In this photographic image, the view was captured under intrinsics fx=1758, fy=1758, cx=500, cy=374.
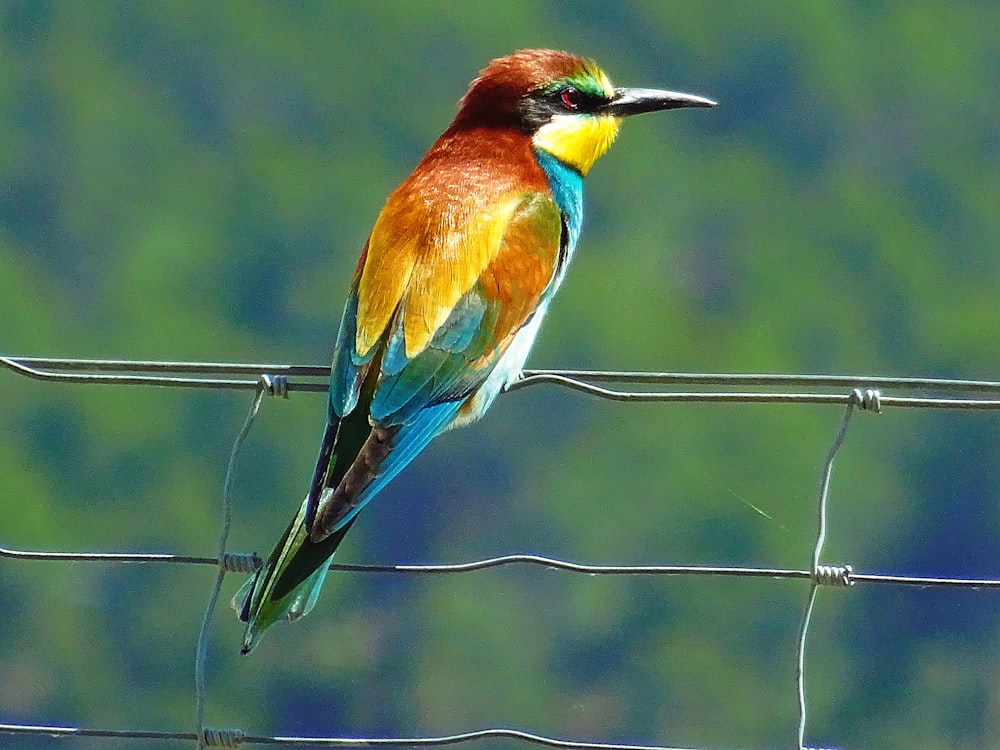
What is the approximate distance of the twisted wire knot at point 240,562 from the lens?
1.44 m

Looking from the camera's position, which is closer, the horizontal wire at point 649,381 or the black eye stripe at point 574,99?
the horizontal wire at point 649,381

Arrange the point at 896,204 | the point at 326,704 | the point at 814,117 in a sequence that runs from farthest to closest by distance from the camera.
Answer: the point at 814,117, the point at 896,204, the point at 326,704

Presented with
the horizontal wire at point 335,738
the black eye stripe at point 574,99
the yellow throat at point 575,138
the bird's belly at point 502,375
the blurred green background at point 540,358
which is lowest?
the blurred green background at point 540,358

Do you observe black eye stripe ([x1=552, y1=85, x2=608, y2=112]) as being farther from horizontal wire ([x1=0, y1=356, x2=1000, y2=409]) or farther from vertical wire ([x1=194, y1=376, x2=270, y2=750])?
vertical wire ([x1=194, y1=376, x2=270, y2=750])

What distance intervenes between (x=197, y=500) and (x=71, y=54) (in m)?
10.8

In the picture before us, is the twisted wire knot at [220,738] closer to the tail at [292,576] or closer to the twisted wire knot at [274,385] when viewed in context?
the tail at [292,576]

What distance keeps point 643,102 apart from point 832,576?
1.09 meters

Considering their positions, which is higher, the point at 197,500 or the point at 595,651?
the point at 197,500

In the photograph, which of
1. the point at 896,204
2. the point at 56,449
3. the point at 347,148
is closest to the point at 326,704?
the point at 56,449

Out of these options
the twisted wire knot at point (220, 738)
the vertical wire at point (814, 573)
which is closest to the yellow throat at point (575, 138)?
the vertical wire at point (814, 573)

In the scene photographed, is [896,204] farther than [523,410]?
Yes

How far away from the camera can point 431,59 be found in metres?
26.1

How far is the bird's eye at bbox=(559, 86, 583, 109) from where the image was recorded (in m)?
2.28

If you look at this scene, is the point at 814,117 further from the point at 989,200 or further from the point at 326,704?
the point at 326,704
